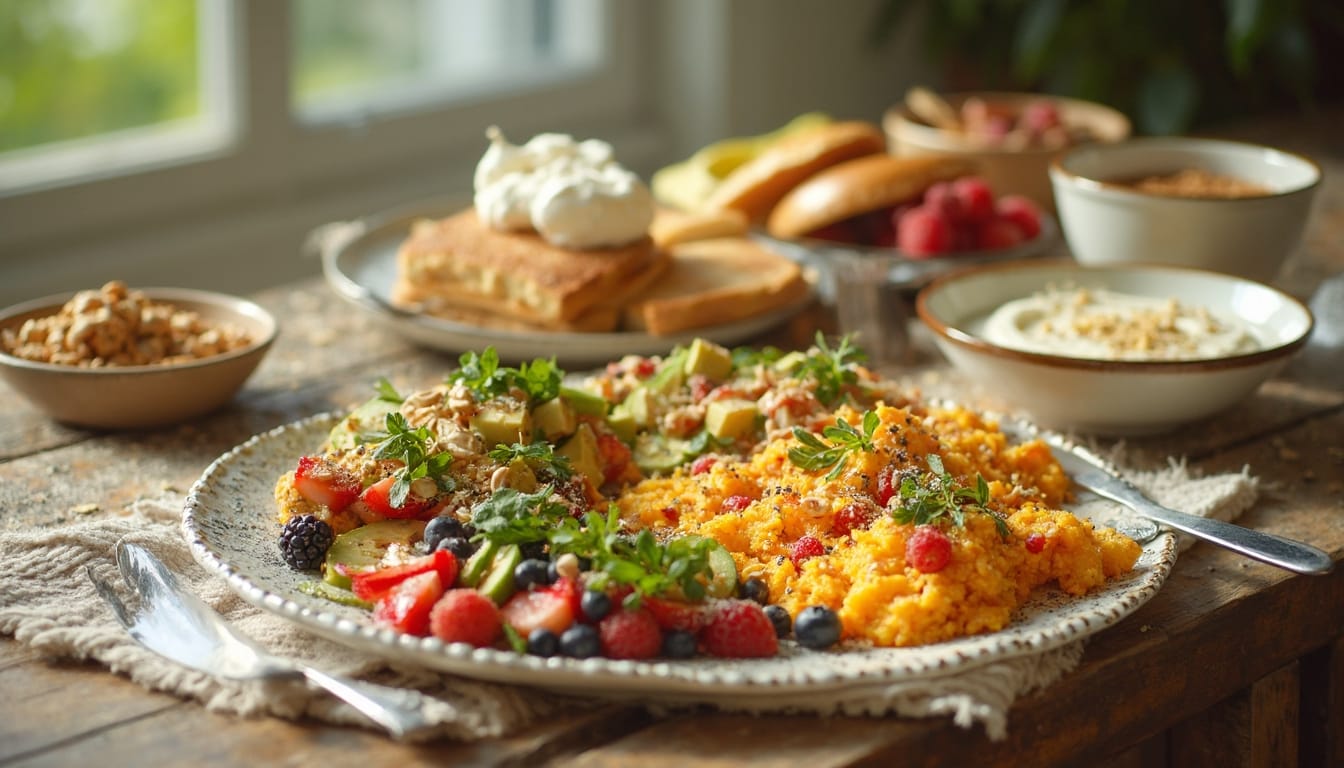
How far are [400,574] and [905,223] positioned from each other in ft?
5.26

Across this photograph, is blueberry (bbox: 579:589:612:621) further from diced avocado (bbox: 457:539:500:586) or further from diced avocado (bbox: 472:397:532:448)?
diced avocado (bbox: 472:397:532:448)

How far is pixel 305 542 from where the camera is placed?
154 cm

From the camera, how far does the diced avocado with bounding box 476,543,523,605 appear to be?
143 centimetres

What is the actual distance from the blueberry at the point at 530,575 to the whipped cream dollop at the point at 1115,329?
930 mm

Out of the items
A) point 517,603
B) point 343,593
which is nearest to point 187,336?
point 343,593

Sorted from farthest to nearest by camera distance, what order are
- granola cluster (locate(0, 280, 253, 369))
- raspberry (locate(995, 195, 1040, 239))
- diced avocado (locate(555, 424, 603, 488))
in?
1. raspberry (locate(995, 195, 1040, 239))
2. granola cluster (locate(0, 280, 253, 369))
3. diced avocado (locate(555, 424, 603, 488))

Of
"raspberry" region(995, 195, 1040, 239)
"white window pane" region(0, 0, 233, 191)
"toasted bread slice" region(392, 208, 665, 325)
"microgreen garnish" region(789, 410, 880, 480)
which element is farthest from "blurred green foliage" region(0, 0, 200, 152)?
"microgreen garnish" region(789, 410, 880, 480)

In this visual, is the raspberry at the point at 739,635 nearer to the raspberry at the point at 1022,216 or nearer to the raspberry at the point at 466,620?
the raspberry at the point at 466,620

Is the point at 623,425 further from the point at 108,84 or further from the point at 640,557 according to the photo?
the point at 108,84

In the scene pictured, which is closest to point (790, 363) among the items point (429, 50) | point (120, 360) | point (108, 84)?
point (120, 360)

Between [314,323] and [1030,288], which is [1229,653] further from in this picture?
[314,323]

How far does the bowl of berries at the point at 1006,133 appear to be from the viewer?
3160 mm

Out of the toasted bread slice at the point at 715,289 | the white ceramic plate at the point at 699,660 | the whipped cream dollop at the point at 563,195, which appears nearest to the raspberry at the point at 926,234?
the toasted bread slice at the point at 715,289

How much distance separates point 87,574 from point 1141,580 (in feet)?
3.86
